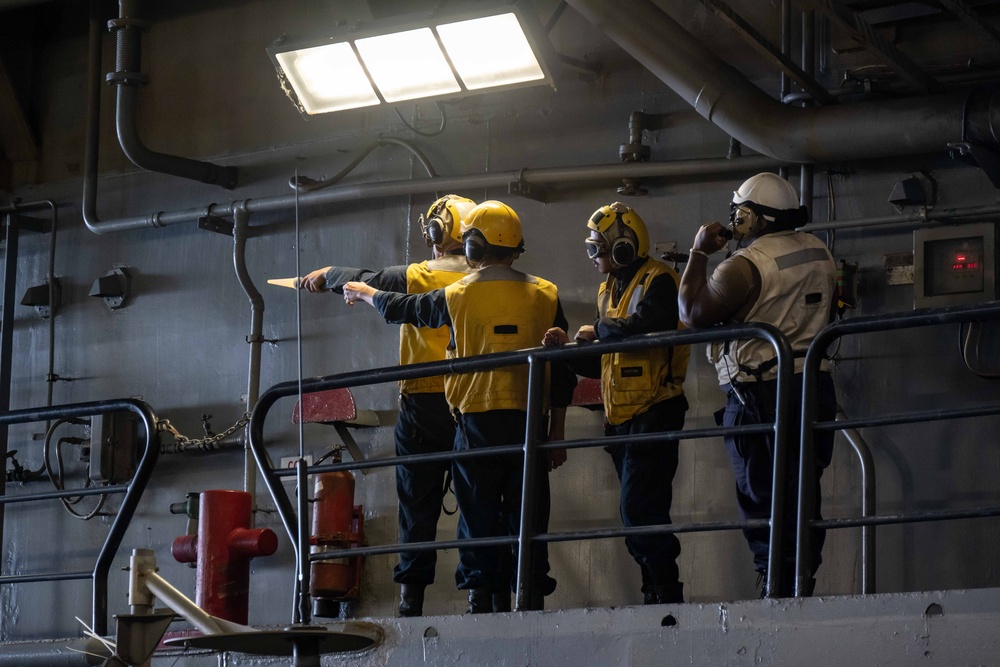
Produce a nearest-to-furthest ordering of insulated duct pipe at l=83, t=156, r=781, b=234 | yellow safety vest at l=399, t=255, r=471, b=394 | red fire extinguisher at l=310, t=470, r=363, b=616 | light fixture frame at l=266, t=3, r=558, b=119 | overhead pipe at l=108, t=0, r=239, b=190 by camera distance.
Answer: yellow safety vest at l=399, t=255, r=471, b=394
light fixture frame at l=266, t=3, r=558, b=119
insulated duct pipe at l=83, t=156, r=781, b=234
red fire extinguisher at l=310, t=470, r=363, b=616
overhead pipe at l=108, t=0, r=239, b=190

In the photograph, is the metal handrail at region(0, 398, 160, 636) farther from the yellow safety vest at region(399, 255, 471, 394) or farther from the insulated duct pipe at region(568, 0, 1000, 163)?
the insulated duct pipe at region(568, 0, 1000, 163)

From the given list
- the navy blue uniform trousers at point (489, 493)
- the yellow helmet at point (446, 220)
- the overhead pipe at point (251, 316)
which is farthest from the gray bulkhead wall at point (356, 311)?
the navy blue uniform trousers at point (489, 493)

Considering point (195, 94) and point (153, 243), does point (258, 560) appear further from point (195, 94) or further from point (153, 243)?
point (195, 94)

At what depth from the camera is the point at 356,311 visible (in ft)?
24.8

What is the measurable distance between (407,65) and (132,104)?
6.74ft

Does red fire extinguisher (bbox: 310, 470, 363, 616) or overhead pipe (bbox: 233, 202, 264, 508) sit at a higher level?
overhead pipe (bbox: 233, 202, 264, 508)

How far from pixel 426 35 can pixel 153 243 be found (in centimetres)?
270

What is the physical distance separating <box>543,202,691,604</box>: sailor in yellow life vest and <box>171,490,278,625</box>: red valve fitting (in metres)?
1.41

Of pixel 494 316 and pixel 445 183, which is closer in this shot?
pixel 494 316

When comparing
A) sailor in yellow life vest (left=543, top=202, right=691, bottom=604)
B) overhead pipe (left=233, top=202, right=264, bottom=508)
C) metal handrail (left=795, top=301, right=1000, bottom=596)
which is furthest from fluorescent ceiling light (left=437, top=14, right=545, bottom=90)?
metal handrail (left=795, top=301, right=1000, bottom=596)

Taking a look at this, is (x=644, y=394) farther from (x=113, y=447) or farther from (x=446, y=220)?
(x=113, y=447)

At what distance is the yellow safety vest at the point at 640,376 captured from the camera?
5.16 m

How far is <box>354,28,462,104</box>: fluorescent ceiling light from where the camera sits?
6609 mm

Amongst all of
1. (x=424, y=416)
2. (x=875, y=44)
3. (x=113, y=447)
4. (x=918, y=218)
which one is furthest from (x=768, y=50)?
(x=113, y=447)
